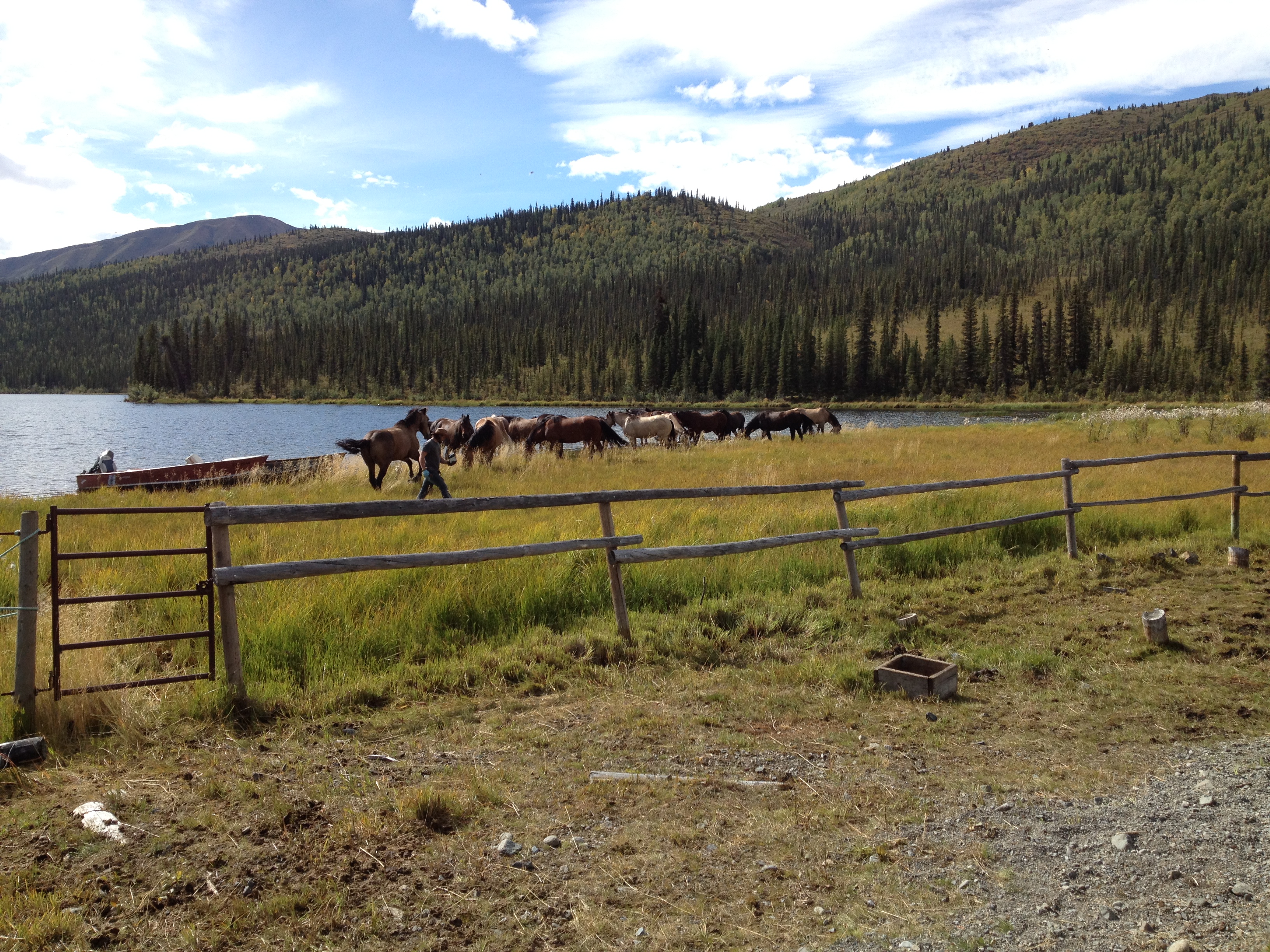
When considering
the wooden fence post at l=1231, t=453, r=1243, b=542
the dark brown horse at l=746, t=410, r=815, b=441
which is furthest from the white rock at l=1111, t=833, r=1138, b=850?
the dark brown horse at l=746, t=410, r=815, b=441

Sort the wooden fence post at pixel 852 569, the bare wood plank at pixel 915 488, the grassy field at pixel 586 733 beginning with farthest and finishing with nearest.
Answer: the bare wood plank at pixel 915 488 → the wooden fence post at pixel 852 569 → the grassy field at pixel 586 733

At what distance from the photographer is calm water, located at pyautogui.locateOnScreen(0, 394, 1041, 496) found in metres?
36.3

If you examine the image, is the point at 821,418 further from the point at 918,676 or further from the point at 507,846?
the point at 507,846

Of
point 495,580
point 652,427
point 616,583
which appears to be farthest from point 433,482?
point 652,427

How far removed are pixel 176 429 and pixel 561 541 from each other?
64980 millimetres

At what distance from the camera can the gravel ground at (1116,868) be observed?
3.03m

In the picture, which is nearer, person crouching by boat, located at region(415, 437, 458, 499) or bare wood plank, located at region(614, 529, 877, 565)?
bare wood plank, located at region(614, 529, 877, 565)

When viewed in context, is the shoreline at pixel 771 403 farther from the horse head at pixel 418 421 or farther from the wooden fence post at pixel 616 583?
the wooden fence post at pixel 616 583

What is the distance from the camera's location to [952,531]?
10.2 m

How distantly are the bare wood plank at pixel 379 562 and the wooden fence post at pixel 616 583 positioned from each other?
9 centimetres

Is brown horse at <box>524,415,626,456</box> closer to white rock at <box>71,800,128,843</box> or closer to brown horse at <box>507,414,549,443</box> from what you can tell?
brown horse at <box>507,414,549,443</box>

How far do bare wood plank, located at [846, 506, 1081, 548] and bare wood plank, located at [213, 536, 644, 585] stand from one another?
11.3 ft

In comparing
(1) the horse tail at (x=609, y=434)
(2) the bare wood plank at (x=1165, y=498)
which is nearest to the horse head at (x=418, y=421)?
(1) the horse tail at (x=609, y=434)

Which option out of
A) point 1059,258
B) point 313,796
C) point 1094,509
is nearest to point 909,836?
point 313,796
